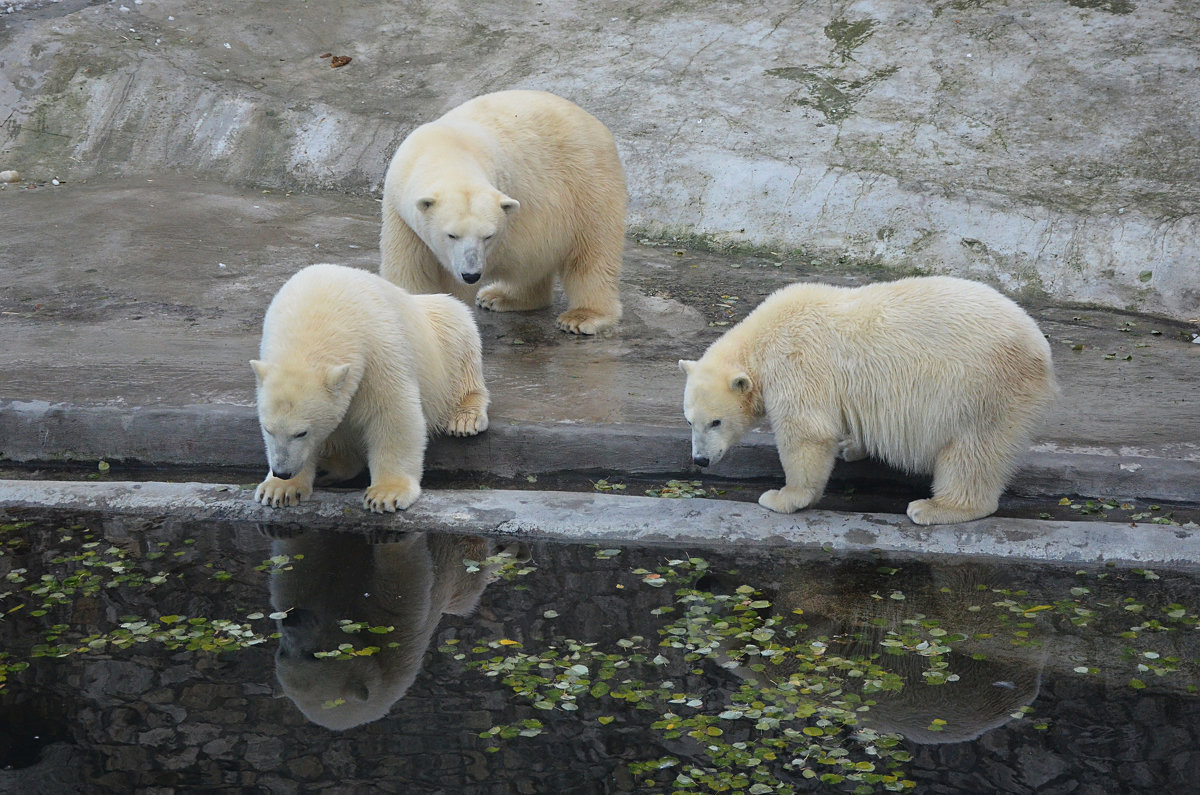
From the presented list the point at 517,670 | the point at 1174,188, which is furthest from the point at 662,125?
the point at 517,670

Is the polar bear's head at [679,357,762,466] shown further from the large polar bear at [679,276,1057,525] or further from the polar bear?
the polar bear

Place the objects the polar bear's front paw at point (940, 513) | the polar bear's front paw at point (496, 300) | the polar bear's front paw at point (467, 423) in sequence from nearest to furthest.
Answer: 1. the polar bear's front paw at point (940, 513)
2. the polar bear's front paw at point (467, 423)
3. the polar bear's front paw at point (496, 300)

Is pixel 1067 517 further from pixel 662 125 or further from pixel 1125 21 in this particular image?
pixel 1125 21

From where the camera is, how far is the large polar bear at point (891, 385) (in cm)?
404

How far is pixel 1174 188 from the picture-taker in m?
7.97

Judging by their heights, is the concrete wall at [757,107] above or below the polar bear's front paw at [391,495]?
above

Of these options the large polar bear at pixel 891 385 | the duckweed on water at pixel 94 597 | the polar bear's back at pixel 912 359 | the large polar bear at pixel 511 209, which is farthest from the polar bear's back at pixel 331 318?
the polar bear's back at pixel 912 359

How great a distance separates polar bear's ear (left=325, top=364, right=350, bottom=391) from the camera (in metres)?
3.88

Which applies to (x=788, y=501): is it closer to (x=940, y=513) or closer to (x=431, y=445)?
(x=940, y=513)

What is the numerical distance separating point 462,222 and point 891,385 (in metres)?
2.21

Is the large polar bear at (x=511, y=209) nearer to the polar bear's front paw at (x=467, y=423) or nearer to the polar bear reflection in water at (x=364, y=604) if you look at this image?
the polar bear's front paw at (x=467, y=423)

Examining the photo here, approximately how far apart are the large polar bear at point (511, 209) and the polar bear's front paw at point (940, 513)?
234 centimetres

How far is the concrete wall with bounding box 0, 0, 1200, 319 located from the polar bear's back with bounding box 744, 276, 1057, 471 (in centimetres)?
394

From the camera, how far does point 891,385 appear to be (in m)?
4.16
